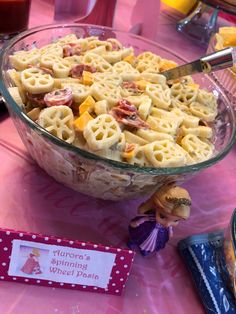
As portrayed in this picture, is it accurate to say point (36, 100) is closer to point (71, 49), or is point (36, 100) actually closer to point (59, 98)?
point (59, 98)

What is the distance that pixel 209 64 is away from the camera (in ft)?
2.41

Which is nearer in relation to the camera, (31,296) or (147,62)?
(31,296)

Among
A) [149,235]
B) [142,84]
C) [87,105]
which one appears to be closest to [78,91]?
[87,105]

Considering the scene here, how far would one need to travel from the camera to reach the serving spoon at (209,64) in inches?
27.8

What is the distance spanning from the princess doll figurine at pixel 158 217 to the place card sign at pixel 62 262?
0.24ft

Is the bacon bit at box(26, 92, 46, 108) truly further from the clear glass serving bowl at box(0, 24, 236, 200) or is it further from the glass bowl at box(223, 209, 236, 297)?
the glass bowl at box(223, 209, 236, 297)

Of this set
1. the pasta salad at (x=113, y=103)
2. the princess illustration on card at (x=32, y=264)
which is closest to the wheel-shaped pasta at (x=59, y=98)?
the pasta salad at (x=113, y=103)

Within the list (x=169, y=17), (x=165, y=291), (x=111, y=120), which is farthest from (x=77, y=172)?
(x=169, y=17)

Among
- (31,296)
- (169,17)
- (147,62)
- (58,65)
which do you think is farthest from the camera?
(169,17)

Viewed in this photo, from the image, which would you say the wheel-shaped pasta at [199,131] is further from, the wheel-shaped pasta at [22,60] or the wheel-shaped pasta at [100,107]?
the wheel-shaped pasta at [22,60]

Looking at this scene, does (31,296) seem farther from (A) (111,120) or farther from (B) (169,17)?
(B) (169,17)

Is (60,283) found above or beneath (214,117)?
beneath

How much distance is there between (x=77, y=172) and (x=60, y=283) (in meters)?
0.15

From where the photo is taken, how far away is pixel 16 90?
25.2 inches
